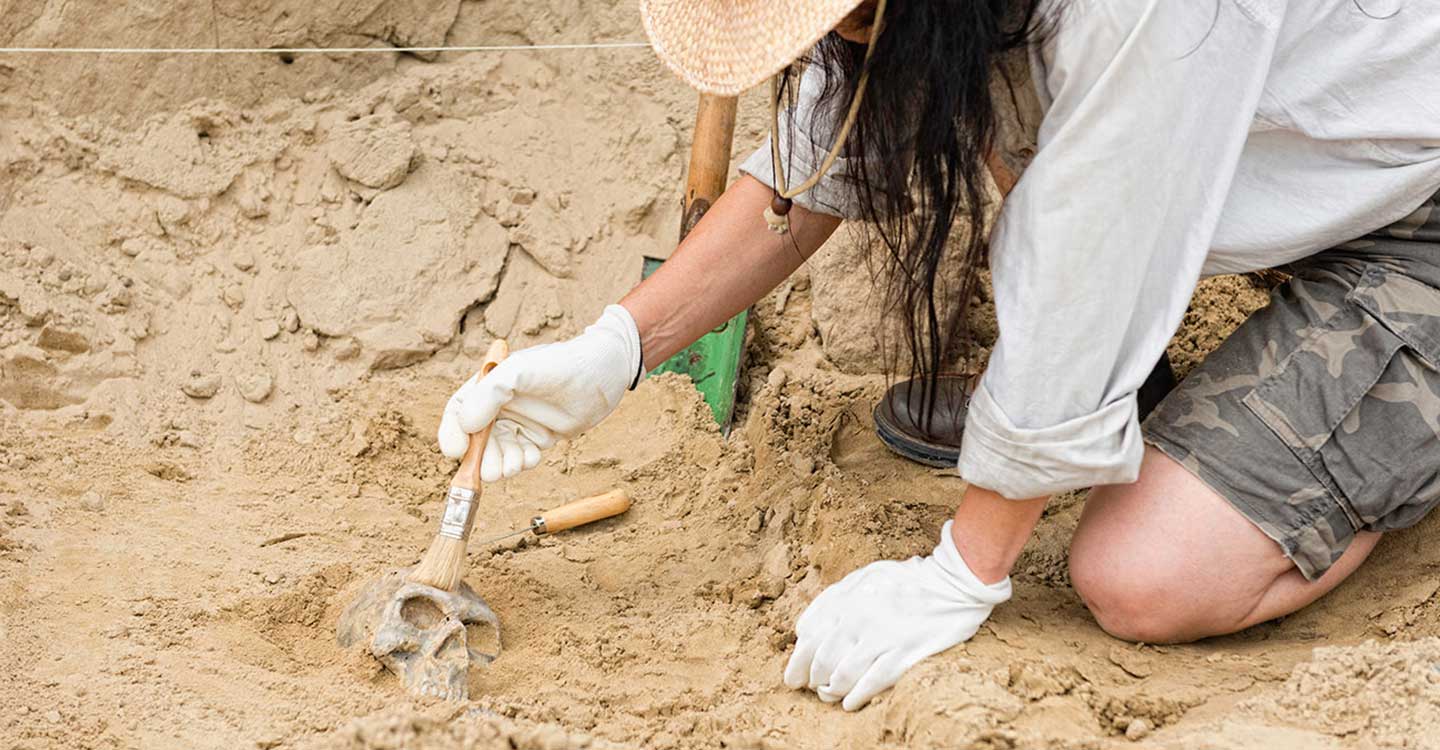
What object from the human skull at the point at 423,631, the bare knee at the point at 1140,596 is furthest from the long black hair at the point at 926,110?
the human skull at the point at 423,631

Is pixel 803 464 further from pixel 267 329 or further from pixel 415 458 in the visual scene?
pixel 267 329

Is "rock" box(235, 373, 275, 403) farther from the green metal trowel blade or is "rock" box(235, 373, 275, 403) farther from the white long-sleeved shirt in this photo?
the white long-sleeved shirt

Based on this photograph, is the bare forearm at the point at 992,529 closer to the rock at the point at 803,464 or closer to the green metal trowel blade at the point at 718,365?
the rock at the point at 803,464

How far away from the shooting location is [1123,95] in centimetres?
158

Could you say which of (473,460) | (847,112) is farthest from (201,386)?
(847,112)

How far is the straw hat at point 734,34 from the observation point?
1492 mm

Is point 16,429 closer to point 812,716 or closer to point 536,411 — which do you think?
point 536,411

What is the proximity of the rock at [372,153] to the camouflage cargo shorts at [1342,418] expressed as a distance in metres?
1.87

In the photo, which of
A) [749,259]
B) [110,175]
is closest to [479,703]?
[749,259]

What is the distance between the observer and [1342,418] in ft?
6.17

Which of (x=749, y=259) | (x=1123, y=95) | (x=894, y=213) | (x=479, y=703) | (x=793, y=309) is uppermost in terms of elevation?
(x=1123, y=95)

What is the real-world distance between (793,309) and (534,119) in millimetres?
793

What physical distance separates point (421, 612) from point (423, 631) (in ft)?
0.19

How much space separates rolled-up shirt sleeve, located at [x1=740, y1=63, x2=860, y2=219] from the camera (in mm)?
2049
